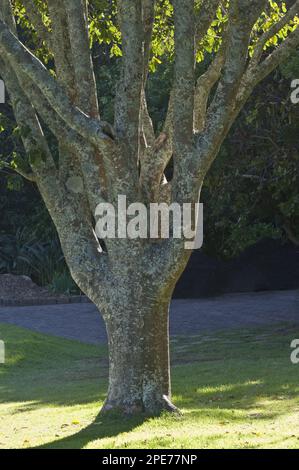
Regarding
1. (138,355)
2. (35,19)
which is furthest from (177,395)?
→ (35,19)

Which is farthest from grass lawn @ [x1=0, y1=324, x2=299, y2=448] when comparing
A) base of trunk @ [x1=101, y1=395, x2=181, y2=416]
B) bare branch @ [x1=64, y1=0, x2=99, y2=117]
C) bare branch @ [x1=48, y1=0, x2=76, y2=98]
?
bare branch @ [x1=48, y1=0, x2=76, y2=98]

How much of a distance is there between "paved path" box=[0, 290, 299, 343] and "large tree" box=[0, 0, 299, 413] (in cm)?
786

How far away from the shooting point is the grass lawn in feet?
27.1

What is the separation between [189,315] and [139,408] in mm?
11283

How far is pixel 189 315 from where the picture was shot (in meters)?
20.2

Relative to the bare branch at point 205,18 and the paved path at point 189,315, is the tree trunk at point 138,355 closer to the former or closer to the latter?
the bare branch at point 205,18

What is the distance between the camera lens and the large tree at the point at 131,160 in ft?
29.1

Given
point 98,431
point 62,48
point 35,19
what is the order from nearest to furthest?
point 98,431
point 62,48
point 35,19

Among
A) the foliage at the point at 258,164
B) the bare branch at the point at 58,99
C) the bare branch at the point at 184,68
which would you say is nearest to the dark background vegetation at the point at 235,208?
the foliage at the point at 258,164

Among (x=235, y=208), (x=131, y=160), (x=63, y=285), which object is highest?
(x=235, y=208)

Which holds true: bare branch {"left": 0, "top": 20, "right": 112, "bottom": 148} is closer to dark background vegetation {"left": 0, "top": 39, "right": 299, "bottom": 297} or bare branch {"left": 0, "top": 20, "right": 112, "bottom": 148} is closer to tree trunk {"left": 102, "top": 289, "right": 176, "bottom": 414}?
dark background vegetation {"left": 0, "top": 39, "right": 299, "bottom": 297}

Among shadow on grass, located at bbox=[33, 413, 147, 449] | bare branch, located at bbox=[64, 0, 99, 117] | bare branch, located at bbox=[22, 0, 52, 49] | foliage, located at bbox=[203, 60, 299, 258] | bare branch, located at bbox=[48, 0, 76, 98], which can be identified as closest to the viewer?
shadow on grass, located at bbox=[33, 413, 147, 449]

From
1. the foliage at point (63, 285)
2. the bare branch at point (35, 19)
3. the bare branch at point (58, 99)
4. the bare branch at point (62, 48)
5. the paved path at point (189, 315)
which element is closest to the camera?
the bare branch at point (58, 99)

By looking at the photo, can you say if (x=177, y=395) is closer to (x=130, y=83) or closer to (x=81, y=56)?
(x=130, y=83)
